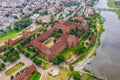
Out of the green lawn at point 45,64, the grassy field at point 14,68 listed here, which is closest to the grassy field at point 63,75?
the green lawn at point 45,64

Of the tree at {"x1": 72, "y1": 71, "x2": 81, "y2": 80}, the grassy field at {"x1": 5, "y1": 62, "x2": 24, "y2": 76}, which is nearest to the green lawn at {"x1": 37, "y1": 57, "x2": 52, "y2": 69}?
the grassy field at {"x1": 5, "y1": 62, "x2": 24, "y2": 76}

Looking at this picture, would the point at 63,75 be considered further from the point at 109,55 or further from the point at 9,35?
the point at 9,35

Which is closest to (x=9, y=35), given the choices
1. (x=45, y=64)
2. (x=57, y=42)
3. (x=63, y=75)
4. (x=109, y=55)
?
(x=57, y=42)

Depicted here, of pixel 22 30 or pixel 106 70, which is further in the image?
pixel 22 30

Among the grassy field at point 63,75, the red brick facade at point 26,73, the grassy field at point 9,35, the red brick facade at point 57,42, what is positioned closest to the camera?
the red brick facade at point 26,73

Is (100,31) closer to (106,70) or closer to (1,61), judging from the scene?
(106,70)

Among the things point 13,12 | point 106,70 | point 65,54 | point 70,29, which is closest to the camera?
point 106,70

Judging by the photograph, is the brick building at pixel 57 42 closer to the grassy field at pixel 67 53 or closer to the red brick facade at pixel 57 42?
the red brick facade at pixel 57 42

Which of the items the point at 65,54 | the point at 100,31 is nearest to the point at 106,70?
the point at 65,54
